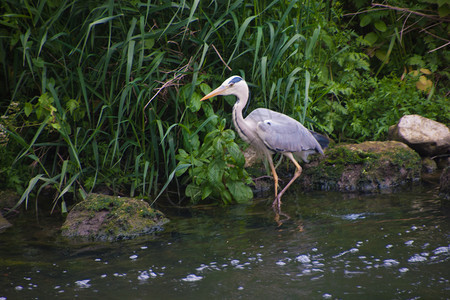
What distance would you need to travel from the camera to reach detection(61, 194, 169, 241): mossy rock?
13.4 feet

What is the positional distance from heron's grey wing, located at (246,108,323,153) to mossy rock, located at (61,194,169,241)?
4.44 feet

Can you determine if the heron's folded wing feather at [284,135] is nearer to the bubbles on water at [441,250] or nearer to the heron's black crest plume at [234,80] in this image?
the heron's black crest plume at [234,80]

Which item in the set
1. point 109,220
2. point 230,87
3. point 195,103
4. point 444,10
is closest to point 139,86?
point 195,103

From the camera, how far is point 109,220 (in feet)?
13.6

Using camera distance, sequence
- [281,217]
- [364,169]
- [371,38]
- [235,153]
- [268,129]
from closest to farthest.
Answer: [281,217] < [235,153] < [268,129] < [364,169] < [371,38]

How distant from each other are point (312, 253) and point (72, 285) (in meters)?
1.55

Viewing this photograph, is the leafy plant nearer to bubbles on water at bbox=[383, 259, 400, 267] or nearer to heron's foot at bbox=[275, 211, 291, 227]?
heron's foot at bbox=[275, 211, 291, 227]

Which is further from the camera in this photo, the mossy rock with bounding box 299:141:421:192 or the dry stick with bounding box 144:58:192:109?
the mossy rock with bounding box 299:141:421:192

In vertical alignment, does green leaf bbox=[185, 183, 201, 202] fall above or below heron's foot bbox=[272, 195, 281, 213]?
above

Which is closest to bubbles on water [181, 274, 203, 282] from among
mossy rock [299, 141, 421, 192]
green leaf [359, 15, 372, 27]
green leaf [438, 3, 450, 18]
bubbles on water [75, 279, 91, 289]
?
bubbles on water [75, 279, 91, 289]

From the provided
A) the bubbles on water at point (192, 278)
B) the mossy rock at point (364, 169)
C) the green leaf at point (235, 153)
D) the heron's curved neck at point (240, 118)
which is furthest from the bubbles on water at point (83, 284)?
the mossy rock at point (364, 169)

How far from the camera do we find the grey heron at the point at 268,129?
4898 mm

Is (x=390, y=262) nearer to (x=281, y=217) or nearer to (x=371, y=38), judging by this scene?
(x=281, y=217)

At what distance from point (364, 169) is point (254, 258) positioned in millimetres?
2334
